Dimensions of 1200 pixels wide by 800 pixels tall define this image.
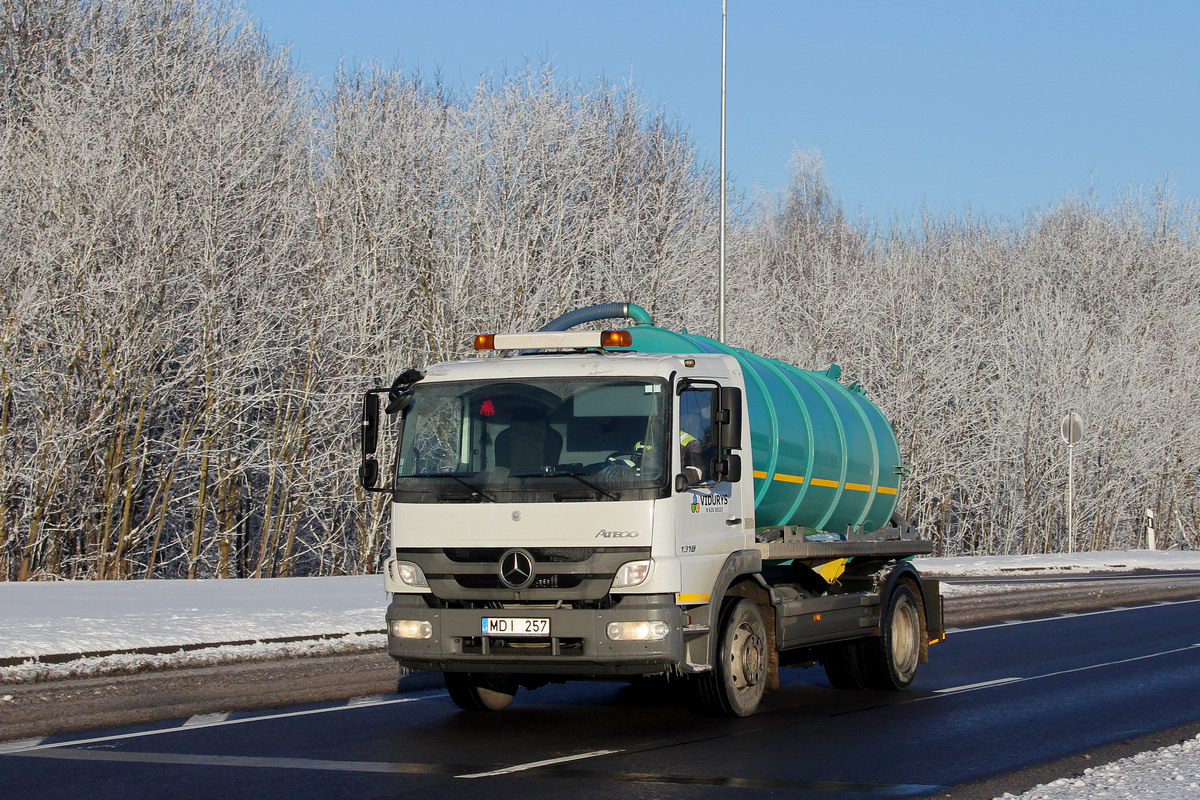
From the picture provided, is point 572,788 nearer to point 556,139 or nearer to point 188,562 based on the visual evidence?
point 188,562

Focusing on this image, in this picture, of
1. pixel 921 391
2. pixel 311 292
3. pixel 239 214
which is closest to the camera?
pixel 239 214

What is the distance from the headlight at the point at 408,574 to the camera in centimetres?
883

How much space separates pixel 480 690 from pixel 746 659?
194 cm

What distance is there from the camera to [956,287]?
5169cm

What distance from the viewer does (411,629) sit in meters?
8.73

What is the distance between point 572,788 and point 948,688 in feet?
18.0

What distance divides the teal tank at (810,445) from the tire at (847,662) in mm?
1009

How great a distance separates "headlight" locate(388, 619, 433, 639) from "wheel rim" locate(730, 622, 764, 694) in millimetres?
2050

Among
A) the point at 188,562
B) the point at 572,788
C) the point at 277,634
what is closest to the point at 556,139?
the point at 188,562

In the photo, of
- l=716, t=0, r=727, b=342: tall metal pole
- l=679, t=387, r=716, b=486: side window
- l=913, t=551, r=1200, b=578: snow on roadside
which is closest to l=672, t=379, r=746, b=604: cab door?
l=679, t=387, r=716, b=486: side window

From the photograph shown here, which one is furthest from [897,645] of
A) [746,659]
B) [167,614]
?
[167,614]

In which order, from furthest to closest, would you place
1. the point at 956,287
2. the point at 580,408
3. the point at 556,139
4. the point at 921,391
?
1. the point at 956,287
2. the point at 921,391
3. the point at 556,139
4. the point at 580,408

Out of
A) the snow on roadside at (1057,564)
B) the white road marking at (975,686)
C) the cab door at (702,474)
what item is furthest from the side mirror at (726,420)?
the snow on roadside at (1057,564)

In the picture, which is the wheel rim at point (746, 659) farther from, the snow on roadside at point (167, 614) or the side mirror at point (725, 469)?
the snow on roadside at point (167, 614)
